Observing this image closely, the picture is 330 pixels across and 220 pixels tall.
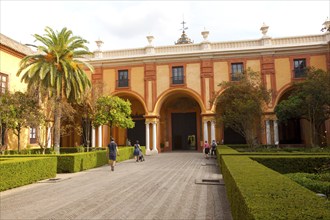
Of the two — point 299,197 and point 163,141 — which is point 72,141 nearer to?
point 163,141

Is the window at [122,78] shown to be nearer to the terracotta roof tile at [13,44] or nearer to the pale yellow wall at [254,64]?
the terracotta roof tile at [13,44]

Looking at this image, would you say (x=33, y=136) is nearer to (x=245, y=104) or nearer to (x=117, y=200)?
(x=245, y=104)

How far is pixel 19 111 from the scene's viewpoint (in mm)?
17531

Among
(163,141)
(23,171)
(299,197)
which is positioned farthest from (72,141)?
(299,197)

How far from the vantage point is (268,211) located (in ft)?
9.01

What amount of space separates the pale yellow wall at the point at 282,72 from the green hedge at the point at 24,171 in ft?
71.2

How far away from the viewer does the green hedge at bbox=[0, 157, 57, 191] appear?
884 cm

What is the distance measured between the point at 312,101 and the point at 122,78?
702 inches

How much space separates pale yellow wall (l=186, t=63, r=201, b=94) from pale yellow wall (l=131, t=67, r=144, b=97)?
4.74 m

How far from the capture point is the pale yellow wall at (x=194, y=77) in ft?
88.4

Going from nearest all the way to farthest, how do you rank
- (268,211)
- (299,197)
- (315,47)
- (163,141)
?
1. (268,211)
2. (299,197)
3. (315,47)
4. (163,141)

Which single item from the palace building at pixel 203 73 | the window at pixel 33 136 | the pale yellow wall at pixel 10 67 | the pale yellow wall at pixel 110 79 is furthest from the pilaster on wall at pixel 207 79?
the pale yellow wall at pixel 10 67

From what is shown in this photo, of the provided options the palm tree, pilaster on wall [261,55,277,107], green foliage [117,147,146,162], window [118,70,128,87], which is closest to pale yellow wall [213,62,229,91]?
pilaster on wall [261,55,277,107]

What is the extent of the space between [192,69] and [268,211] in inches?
983
